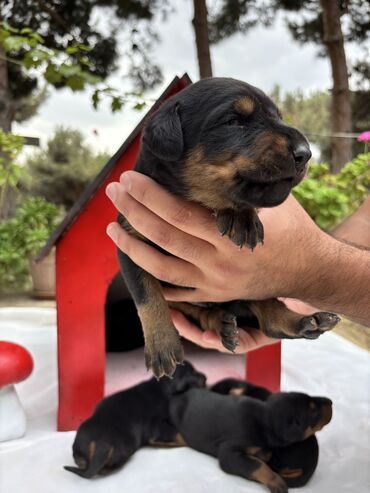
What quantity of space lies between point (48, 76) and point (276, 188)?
161 inches

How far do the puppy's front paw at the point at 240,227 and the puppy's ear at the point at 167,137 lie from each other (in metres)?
0.18

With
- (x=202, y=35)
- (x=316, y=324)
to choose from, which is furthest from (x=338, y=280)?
(x=202, y=35)

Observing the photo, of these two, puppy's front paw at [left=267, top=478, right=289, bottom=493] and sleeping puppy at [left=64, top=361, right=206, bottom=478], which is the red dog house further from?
puppy's front paw at [left=267, top=478, right=289, bottom=493]

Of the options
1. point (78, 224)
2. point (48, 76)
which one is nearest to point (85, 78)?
point (48, 76)

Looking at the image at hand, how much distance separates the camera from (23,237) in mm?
5695

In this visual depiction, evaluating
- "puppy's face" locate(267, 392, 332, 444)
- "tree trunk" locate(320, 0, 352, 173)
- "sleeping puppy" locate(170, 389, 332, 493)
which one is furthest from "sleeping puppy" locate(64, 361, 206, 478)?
"tree trunk" locate(320, 0, 352, 173)

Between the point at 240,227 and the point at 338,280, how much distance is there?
543 millimetres

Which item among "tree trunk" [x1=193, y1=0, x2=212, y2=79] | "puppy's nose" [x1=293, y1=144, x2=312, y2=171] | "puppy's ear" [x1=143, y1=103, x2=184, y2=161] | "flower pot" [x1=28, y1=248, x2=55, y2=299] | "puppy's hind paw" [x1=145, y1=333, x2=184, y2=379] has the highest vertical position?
"tree trunk" [x1=193, y1=0, x2=212, y2=79]

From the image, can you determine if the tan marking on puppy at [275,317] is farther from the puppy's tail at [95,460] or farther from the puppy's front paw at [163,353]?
the puppy's tail at [95,460]

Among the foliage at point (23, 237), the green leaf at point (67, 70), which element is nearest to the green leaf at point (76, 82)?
the green leaf at point (67, 70)

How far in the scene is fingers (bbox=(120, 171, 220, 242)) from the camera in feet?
4.60

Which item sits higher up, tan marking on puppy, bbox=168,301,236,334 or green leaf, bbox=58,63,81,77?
green leaf, bbox=58,63,81,77

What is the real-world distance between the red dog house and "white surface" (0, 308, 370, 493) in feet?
0.75

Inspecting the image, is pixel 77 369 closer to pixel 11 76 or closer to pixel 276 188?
pixel 276 188
